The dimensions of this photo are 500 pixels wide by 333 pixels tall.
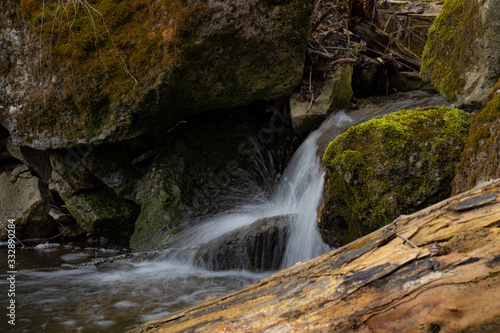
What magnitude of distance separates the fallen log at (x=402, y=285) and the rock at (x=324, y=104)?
12.8ft

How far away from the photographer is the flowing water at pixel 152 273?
3312 mm

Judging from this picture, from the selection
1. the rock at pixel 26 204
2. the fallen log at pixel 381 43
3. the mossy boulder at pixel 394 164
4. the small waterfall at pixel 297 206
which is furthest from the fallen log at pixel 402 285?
the fallen log at pixel 381 43

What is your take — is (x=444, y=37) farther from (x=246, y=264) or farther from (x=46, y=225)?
(x=46, y=225)

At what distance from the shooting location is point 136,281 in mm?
4234

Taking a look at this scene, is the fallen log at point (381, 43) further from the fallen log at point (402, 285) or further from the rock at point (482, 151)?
the fallen log at point (402, 285)


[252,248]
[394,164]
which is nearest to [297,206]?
[252,248]

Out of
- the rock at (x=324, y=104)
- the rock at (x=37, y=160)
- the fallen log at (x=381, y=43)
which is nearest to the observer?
the rock at (x=324, y=104)

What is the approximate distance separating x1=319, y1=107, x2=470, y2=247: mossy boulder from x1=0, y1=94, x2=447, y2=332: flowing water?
0.95 metres

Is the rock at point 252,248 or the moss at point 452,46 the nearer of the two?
the moss at point 452,46

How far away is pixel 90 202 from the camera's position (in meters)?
6.08

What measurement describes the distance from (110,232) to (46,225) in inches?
57.5

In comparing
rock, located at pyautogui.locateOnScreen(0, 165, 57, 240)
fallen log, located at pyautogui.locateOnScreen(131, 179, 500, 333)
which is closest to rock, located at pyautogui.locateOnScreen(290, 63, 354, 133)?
fallen log, located at pyautogui.locateOnScreen(131, 179, 500, 333)

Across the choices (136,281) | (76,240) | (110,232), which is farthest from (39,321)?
(76,240)

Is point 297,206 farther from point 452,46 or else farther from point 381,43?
point 381,43
